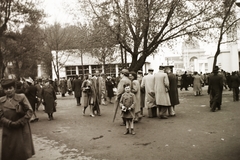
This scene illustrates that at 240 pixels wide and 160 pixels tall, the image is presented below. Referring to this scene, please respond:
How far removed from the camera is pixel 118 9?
56.4 ft

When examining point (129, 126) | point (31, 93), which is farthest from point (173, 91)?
point (31, 93)

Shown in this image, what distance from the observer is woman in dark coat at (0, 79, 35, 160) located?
501cm

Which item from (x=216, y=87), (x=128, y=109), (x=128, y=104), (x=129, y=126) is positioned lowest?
(x=129, y=126)

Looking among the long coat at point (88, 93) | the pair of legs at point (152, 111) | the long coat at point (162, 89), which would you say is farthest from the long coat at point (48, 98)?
the long coat at point (162, 89)

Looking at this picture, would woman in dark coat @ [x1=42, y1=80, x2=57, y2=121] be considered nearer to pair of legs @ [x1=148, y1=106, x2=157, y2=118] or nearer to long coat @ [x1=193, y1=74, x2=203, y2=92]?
pair of legs @ [x1=148, y1=106, x2=157, y2=118]

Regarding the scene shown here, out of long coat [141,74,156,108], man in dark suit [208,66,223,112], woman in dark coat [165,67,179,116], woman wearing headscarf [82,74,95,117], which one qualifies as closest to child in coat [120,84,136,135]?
long coat [141,74,156,108]

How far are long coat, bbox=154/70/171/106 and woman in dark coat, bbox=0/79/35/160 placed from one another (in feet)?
21.8

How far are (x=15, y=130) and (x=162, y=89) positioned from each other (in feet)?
23.2

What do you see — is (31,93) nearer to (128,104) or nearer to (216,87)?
(128,104)

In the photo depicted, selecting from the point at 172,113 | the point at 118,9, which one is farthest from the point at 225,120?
the point at 118,9

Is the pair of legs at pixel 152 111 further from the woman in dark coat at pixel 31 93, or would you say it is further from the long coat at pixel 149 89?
the woman in dark coat at pixel 31 93

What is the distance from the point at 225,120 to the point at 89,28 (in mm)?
11740

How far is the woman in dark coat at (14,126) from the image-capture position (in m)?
5.01

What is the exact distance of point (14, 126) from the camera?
497cm
